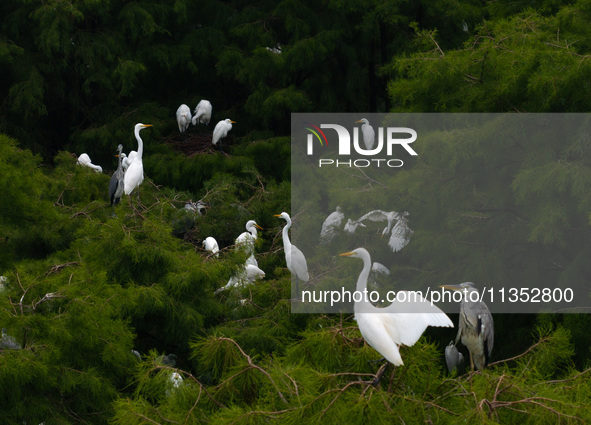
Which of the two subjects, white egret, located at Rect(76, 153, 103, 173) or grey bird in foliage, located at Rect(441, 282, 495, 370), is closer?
grey bird in foliage, located at Rect(441, 282, 495, 370)

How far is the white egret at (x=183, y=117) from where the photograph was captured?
10.3m

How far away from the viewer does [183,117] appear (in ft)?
33.9

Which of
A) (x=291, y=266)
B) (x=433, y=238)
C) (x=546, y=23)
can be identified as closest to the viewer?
(x=433, y=238)

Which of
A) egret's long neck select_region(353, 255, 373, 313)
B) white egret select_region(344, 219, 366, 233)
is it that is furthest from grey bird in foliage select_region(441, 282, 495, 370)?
white egret select_region(344, 219, 366, 233)

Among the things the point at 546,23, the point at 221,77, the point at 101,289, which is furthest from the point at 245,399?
A: the point at 221,77

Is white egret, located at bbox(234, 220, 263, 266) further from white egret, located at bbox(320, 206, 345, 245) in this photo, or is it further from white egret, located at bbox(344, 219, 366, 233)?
white egret, located at bbox(344, 219, 366, 233)

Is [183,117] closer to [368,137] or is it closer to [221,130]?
[221,130]

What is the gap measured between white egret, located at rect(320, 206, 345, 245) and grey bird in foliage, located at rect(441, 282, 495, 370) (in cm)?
201

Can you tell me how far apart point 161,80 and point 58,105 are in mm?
1517

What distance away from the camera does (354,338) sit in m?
3.46

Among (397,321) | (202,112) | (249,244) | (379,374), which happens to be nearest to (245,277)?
(249,244)

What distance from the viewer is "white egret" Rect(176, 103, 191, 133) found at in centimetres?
1031

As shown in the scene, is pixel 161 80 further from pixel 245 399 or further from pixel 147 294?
pixel 245 399

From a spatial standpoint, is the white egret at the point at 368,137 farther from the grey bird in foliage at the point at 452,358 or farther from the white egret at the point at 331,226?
the grey bird in foliage at the point at 452,358
